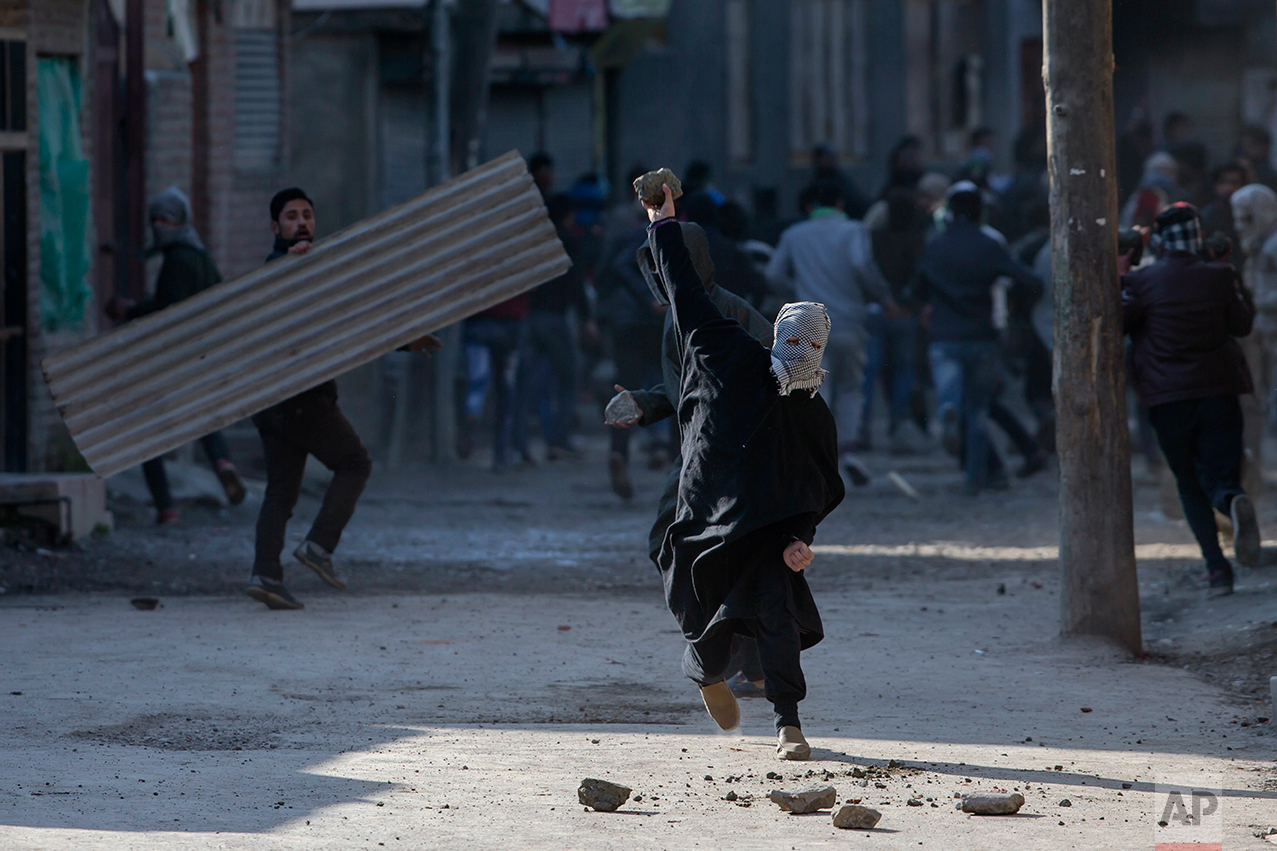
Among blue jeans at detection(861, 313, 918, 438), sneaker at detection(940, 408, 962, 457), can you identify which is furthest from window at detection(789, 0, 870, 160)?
sneaker at detection(940, 408, 962, 457)

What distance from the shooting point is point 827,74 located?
71.7 ft

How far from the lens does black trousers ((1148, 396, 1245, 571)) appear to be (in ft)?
25.1

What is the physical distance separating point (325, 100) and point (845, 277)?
447 centimetres

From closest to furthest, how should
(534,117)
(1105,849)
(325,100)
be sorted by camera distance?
1. (1105,849)
2. (325,100)
3. (534,117)

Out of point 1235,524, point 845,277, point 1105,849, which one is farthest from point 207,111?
point 1105,849

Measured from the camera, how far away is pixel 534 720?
18.2 feet

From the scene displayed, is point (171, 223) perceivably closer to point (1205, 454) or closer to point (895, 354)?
point (1205, 454)

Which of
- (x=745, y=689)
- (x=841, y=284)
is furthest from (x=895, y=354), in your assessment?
(x=745, y=689)

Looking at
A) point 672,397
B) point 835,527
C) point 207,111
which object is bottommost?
point 835,527

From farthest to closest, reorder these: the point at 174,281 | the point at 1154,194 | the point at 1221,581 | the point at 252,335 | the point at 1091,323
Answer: the point at 1154,194
the point at 174,281
the point at 1221,581
the point at 252,335
the point at 1091,323

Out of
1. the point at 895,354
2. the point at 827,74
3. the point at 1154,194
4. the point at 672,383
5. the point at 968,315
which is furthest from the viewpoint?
the point at 827,74

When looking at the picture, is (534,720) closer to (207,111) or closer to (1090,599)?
(1090,599)

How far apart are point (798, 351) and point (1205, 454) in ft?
11.2

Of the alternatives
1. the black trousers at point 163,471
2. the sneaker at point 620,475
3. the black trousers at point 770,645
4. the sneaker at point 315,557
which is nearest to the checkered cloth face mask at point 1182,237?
the black trousers at point 770,645
